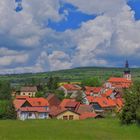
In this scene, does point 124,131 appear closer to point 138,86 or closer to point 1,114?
point 138,86

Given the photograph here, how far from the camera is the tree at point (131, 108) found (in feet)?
234

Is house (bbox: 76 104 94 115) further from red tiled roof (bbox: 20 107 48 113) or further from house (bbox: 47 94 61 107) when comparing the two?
house (bbox: 47 94 61 107)

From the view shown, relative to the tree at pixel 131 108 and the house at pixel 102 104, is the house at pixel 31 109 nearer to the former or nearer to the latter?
the house at pixel 102 104

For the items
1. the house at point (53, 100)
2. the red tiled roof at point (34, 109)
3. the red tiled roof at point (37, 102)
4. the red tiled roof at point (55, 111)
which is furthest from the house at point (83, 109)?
the house at point (53, 100)

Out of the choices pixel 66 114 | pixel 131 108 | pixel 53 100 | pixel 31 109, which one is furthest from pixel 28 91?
pixel 131 108

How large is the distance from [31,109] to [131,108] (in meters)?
46.0

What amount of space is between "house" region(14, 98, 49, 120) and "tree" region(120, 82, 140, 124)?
1640 inches

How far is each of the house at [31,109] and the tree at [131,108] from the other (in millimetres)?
41645

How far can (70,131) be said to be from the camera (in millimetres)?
63938

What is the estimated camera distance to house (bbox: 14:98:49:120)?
111625mm

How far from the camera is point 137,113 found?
230 ft

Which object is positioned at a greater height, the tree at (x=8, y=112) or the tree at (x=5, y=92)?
the tree at (x=5, y=92)

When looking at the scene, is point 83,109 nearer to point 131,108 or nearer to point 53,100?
point 53,100

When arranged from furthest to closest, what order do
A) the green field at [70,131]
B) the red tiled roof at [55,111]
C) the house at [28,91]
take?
the house at [28,91]
the red tiled roof at [55,111]
the green field at [70,131]
